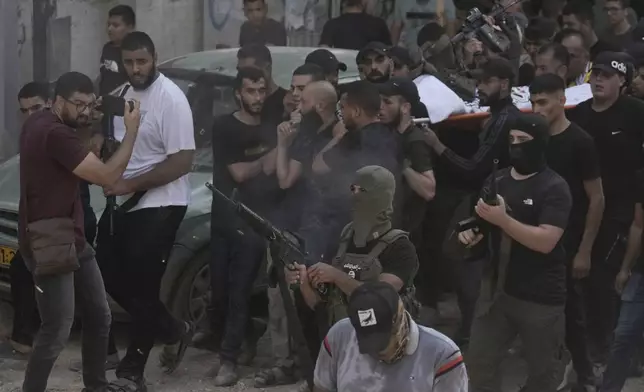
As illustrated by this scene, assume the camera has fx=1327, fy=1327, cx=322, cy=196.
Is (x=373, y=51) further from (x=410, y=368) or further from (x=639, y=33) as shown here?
(x=410, y=368)

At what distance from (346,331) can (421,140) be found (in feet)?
8.34

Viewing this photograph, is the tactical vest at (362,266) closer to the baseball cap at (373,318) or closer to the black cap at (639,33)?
Answer: the baseball cap at (373,318)

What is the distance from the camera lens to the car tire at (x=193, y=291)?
307 inches

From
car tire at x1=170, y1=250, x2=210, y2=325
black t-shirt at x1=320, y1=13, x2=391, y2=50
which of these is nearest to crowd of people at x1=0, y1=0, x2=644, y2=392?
car tire at x1=170, y1=250, x2=210, y2=325

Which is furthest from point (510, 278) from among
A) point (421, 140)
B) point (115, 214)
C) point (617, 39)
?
point (617, 39)

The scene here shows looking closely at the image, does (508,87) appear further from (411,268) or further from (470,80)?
(411,268)

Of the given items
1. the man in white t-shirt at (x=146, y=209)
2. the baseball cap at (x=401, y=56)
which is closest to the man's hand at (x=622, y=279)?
the baseball cap at (x=401, y=56)

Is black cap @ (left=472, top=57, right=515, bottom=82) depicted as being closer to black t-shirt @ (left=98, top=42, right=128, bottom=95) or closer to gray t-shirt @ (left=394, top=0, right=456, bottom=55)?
black t-shirt @ (left=98, top=42, right=128, bottom=95)

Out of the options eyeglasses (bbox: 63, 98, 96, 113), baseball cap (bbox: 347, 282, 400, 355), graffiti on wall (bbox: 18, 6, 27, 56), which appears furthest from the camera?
graffiti on wall (bbox: 18, 6, 27, 56)

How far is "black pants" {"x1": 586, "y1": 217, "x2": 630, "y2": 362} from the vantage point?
737 centimetres

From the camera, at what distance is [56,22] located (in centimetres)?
1278

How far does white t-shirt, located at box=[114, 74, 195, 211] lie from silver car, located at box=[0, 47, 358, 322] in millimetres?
700

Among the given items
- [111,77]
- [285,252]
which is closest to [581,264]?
[285,252]

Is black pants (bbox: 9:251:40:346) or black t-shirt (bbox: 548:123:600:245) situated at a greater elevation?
black t-shirt (bbox: 548:123:600:245)
